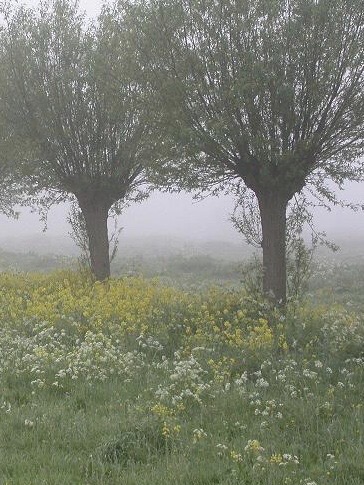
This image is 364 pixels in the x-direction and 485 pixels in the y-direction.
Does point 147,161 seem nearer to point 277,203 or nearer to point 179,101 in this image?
point 179,101

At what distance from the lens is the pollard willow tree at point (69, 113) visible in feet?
59.0

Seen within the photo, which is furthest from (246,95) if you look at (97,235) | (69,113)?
(97,235)

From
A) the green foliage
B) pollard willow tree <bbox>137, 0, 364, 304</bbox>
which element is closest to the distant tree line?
pollard willow tree <bbox>137, 0, 364, 304</bbox>

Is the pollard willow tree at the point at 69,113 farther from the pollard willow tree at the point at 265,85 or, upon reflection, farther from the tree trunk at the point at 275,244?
the tree trunk at the point at 275,244

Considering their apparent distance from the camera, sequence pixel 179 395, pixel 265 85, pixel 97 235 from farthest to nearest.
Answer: pixel 97 235 → pixel 265 85 → pixel 179 395

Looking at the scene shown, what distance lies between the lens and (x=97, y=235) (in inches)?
766

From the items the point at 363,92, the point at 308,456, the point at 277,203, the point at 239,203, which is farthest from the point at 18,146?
the point at 308,456

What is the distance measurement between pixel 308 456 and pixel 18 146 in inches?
552

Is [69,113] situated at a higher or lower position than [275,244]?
higher

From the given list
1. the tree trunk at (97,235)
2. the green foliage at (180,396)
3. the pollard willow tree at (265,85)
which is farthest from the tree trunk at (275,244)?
the tree trunk at (97,235)

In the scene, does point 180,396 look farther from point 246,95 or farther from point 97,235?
point 97,235

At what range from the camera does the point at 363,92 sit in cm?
1255

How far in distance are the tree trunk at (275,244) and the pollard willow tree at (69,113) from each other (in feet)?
17.4

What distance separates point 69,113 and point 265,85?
8.41 metres
